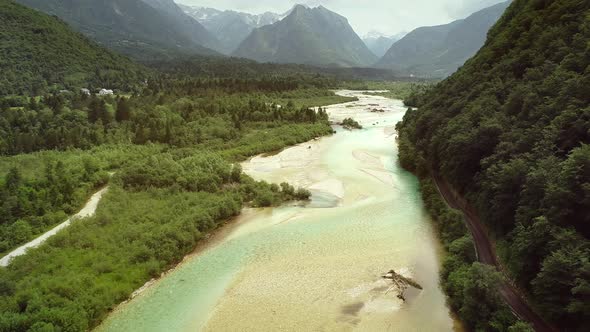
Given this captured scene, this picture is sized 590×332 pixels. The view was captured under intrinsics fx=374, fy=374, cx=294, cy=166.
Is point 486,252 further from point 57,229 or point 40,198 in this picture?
point 40,198

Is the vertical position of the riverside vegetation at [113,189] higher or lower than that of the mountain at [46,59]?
lower

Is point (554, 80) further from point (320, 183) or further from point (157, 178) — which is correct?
point (157, 178)

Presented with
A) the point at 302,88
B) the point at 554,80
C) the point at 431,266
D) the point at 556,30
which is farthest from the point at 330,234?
the point at 302,88

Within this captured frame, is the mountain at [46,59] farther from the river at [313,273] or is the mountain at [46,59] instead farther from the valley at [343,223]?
the river at [313,273]

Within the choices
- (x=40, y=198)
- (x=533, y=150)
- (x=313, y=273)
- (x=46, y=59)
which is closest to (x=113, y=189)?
(x=40, y=198)

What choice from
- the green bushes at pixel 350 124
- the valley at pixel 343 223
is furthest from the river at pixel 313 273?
the green bushes at pixel 350 124

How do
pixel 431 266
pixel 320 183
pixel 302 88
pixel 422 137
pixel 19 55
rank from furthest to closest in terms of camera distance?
pixel 302 88 → pixel 19 55 → pixel 422 137 → pixel 320 183 → pixel 431 266
